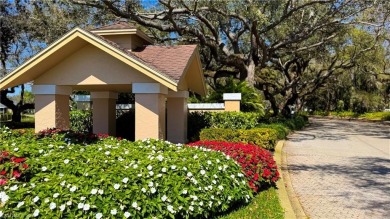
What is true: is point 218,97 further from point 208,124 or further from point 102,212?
point 102,212

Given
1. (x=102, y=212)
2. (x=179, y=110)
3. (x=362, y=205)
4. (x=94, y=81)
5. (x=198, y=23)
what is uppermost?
(x=198, y=23)

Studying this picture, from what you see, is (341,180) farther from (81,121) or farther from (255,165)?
(81,121)

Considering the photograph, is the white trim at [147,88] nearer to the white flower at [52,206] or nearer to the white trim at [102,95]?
the white trim at [102,95]

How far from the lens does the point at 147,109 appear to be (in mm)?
11258

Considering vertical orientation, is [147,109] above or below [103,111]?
above

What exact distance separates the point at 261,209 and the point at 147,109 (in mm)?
5418

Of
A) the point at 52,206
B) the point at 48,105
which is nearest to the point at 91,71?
the point at 48,105

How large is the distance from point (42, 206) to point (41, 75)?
8.25 metres

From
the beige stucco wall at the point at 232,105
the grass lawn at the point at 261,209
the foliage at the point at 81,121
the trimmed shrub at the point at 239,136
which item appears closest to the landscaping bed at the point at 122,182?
the grass lawn at the point at 261,209

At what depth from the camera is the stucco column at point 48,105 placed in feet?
39.4

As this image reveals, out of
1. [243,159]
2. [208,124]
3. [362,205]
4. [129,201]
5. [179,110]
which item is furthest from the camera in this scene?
[208,124]

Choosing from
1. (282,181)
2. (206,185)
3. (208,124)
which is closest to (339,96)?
(208,124)

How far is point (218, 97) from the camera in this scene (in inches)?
795

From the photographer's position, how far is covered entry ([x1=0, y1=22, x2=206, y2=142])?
35.2ft
